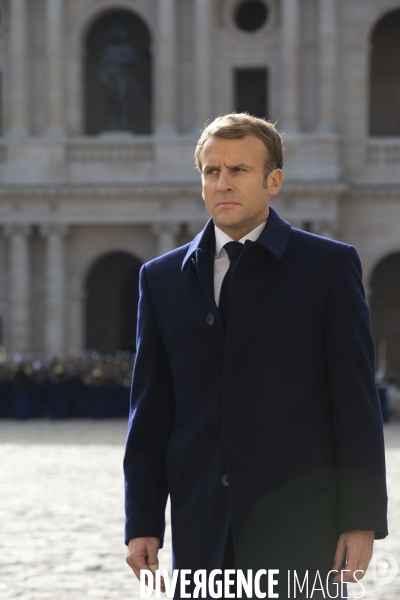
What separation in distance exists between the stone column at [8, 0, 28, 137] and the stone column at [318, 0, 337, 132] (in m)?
8.36

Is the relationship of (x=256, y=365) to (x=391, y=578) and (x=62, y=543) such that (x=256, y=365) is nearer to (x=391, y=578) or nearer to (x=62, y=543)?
(x=391, y=578)

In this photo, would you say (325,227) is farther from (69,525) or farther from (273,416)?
(273,416)

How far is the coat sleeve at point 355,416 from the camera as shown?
343cm

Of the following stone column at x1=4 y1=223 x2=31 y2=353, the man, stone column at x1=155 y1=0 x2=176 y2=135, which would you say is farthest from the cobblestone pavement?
stone column at x1=155 y1=0 x2=176 y2=135

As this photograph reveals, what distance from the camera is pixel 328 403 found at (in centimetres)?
355

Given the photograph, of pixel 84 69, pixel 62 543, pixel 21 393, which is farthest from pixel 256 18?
pixel 62 543

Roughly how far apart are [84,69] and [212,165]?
31381 millimetres

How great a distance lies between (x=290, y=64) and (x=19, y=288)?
984 cm

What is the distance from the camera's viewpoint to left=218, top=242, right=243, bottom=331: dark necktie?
3.63 m

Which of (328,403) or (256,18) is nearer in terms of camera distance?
(328,403)

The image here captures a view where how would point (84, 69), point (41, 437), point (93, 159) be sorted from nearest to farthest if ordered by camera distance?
point (41, 437), point (93, 159), point (84, 69)

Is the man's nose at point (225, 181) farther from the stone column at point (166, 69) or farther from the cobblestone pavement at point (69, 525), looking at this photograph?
the stone column at point (166, 69)

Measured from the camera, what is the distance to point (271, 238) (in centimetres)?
361

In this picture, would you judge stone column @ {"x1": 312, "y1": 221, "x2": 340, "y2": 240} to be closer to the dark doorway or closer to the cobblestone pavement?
the dark doorway
